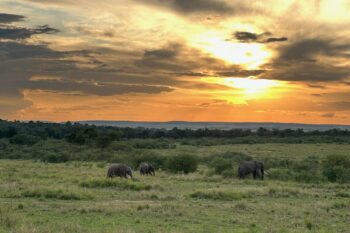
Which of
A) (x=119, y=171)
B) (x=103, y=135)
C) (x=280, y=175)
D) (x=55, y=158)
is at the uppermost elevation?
(x=103, y=135)

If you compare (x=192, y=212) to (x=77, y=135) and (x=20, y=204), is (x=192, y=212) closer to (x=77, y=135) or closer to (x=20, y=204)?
(x=20, y=204)

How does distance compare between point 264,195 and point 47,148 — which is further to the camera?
point 47,148

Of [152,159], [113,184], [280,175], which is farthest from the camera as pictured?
[152,159]

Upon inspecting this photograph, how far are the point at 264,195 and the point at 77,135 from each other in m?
68.5

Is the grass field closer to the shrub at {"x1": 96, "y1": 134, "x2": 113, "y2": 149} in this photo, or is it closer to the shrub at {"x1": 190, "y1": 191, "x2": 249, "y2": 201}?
the shrub at {"x1": 190, "y1": 191, "x2": 249, "y2": 201}

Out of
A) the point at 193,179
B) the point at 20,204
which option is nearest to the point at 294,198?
the point at 193,179

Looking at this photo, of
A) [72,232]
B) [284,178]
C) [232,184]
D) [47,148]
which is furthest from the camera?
[47,148]

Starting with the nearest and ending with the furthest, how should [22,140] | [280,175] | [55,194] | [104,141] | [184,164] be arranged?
[55,194] < [280,175] < [184,164] < [104,141] < [22,140]

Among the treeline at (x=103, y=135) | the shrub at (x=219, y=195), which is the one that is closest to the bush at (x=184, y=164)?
the shrub at (x=219, y=195)

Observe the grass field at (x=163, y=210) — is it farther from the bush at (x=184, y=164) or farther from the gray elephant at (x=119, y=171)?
the bush at (x=184, y=164)

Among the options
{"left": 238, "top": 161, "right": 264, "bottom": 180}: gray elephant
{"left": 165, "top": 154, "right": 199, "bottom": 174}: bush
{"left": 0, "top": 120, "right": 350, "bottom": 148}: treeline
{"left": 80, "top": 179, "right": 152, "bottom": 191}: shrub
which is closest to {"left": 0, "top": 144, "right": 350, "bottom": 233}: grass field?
{"left": 80, "top": 179, "right": 152, "bottom": 191}: shrub

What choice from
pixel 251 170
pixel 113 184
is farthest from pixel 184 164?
pixel 113 184

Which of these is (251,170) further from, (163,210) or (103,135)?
(103,135)

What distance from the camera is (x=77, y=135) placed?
9000 centimetres
